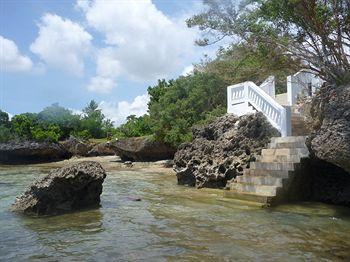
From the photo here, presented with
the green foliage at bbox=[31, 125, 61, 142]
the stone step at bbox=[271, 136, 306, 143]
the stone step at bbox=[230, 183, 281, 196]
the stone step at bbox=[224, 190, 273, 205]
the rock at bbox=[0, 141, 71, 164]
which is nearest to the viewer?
the stone step at bbox=[224, 190, 273, 205]

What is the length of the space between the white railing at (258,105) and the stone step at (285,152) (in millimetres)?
832

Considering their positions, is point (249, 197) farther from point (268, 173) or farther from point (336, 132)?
point (336, 132)

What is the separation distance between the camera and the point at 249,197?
10570mm

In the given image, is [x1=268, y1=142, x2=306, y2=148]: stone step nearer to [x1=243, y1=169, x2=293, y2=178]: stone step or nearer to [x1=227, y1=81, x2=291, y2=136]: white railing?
[x1=227, y1=81, x2=291, y2=136]: white railing

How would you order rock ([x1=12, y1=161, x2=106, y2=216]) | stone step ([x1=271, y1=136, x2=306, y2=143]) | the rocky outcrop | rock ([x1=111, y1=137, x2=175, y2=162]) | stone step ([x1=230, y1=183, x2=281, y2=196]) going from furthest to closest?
rock ([x1=111, y1=137, x2=175, y2=162]), the rocky outcrop, stone step ([x1=271, y1=136, x2=306, y2=143]), stone step ([x1=230, y1=183, x2=281, y2=196]), rock ([x1=12, y1=161, x2=106, y2=216])

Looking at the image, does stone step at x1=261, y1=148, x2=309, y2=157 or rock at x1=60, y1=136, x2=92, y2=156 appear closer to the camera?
stone step at x1=261, y1=148, x2=309, y2=157

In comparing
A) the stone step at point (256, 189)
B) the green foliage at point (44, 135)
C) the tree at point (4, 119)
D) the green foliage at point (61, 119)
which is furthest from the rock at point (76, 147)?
the stone step at point (256, 189)

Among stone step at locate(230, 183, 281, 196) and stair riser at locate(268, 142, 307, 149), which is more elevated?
→ stair riser at locate(268, 142, 307, 149)

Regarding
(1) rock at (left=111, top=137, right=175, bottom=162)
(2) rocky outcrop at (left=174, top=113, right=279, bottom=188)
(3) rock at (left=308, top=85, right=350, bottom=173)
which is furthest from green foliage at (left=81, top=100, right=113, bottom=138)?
(3) rock at (left=308, top=85, right=350, bottom=173)

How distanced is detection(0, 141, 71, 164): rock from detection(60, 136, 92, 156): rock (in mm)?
441

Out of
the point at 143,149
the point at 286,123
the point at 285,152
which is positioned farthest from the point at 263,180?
the point at 143,149

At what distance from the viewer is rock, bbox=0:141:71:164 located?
33.4m

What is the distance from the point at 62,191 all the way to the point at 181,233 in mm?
3691

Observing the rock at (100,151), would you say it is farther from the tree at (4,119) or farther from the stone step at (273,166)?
the stone step at (273,166)
